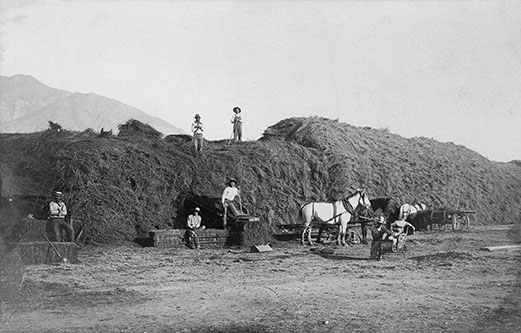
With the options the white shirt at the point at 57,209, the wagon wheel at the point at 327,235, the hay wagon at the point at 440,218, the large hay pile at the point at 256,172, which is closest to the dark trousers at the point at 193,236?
the large hay pile at the point at 256,172

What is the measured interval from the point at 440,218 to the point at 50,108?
4425 cm

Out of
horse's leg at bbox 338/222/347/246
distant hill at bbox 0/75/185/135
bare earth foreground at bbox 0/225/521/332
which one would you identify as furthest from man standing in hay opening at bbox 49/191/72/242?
distant hill at bbox 0/75/185/135

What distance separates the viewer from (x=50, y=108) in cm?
5250

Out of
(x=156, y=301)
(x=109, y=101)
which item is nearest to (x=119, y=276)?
(x=156, y=301)

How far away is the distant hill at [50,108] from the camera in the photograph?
1686 inches

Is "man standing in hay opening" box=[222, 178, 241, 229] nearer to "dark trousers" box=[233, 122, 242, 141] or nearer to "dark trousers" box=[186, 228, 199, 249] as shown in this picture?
"dark trousers" box=[186, 228, 199, 249]

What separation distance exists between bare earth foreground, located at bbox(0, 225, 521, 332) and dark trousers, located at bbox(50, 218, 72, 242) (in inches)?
29.5

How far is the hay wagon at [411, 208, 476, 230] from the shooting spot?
70.0 ft

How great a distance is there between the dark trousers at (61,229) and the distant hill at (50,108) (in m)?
28.2

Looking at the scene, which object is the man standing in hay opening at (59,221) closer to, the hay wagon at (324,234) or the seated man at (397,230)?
the hay wagon at (324,234)

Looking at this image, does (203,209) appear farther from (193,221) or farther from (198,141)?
(198,141)

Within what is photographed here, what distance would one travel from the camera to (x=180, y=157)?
18.6 m

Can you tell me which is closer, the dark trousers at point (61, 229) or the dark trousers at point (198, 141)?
the dark trousers at point (61, 229)

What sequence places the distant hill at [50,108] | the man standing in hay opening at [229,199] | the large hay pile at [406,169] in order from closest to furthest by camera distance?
the man standing in hay opening at [229,199]
the large hay pile at [406,169]
the distant hill at [50,108]
